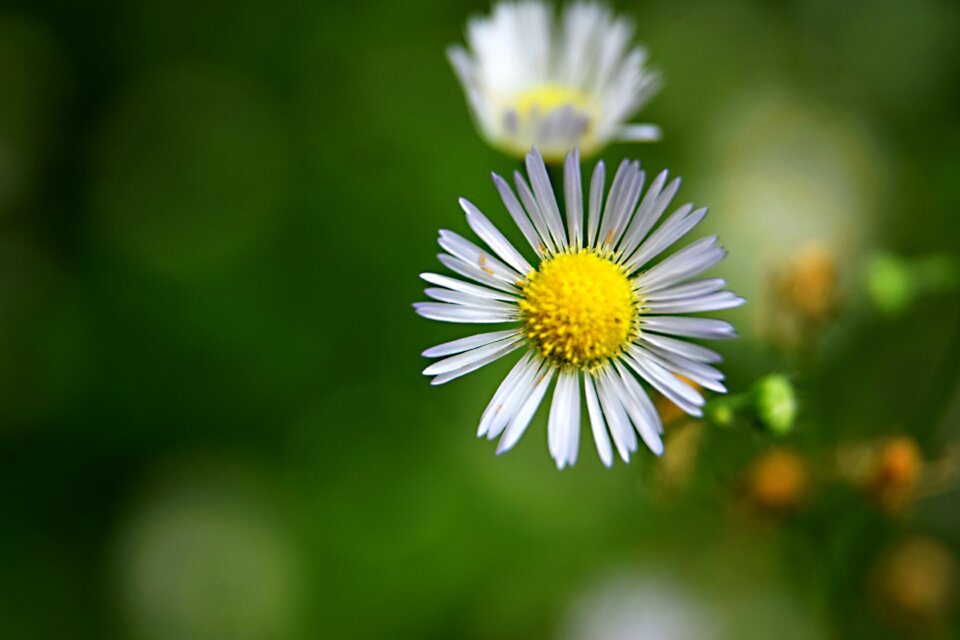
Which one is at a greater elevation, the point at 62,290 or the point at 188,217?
the point at 188,217

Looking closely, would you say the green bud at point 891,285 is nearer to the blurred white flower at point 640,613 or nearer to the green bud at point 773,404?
the green bud at point 773,404

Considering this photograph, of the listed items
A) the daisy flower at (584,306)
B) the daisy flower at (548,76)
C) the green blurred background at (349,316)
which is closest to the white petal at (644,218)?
the daisy flower at (584,306)

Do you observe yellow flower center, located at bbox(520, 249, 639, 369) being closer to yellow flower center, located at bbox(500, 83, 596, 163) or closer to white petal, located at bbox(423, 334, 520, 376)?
white petal, located at bbox(423, 334, 520, 376)

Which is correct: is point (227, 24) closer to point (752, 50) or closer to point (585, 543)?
point (752, 50)

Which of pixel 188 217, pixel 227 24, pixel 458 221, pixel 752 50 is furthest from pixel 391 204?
pixel 752 50

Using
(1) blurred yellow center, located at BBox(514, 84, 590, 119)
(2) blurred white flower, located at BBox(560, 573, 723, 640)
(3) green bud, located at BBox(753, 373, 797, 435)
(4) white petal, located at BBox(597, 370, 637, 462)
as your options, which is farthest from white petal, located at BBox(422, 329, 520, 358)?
(2) blurred white flower, located at BBox(560, 573, 723, 640)

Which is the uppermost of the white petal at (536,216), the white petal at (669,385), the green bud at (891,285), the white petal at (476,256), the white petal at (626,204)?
the green bud at (891,285)

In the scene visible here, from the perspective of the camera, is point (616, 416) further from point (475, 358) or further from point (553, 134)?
point (553, 134)
